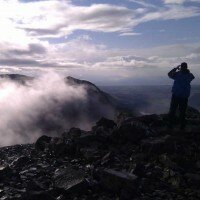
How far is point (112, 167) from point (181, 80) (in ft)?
21.5

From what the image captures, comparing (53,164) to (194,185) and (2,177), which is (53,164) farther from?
(194,185)

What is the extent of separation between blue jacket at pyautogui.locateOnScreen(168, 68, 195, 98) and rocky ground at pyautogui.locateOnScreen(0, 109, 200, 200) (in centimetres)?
196

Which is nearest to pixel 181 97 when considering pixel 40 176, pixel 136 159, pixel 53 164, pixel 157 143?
pixel 157 143

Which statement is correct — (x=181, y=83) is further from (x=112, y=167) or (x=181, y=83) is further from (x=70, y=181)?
(x=70, y=181)

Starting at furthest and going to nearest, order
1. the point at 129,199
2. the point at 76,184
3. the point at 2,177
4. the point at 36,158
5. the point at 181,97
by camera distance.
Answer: the point at 181,97
the point at 36,158
the point at 2,177
the point at 76,184
the point at 129,199

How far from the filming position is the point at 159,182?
1310 cm

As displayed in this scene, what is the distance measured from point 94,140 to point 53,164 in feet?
8.99

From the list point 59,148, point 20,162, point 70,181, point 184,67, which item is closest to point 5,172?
point 20,162

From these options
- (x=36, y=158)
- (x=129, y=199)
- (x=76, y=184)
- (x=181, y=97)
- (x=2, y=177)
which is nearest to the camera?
(x=129, y=199)

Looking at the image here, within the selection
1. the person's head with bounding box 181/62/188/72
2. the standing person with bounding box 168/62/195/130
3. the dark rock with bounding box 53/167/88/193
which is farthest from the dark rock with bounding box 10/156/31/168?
the person's head with bounding box 181/62/188/72

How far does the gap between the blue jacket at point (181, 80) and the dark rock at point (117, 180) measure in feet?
25.5

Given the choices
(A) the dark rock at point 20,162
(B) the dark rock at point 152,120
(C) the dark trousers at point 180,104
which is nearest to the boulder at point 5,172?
(A) the dark rock at point 20,162

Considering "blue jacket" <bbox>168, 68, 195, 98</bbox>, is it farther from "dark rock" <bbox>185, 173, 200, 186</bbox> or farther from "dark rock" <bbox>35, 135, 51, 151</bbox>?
"dark rock" <bbox>35, 135, 51, 151</bbox>

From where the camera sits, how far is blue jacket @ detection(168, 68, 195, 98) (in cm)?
1911
